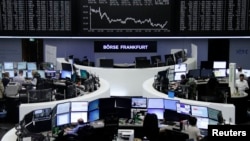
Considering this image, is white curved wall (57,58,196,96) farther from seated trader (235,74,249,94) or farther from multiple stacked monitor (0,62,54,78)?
seated trader (235,74,249,94)

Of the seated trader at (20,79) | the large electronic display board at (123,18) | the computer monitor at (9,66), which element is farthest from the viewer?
the computer monitor at (9,66)

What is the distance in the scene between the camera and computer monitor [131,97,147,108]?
9125 millimetres

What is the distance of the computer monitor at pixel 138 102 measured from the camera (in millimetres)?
9125

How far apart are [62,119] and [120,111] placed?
1382 mm

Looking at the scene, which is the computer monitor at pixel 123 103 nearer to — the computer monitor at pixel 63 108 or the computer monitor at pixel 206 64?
the computer monitor at pixel 63 108

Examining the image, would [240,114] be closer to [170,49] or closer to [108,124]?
[108,124]

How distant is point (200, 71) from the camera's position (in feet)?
43.9

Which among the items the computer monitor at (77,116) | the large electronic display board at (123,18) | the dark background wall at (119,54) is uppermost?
the large electronic display board at (123,18)

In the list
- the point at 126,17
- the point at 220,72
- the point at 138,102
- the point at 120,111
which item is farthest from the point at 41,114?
the point at 220,72

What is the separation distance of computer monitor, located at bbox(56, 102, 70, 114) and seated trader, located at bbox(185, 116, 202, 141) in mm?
2266

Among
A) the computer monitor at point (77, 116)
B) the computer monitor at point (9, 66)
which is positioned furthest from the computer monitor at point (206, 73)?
the computer monitor at point (9, 66)

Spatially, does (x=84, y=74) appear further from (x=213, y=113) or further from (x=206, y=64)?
(x=213, y=113)

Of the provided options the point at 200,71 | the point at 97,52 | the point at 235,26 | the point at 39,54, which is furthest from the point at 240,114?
the point at 39,54

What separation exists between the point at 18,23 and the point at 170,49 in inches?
211
